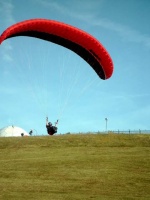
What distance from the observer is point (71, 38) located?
2211 centimetres

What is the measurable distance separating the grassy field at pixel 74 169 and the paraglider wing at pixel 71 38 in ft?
24.7

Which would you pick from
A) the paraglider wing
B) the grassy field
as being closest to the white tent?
the grassy field

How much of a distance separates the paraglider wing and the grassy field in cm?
751

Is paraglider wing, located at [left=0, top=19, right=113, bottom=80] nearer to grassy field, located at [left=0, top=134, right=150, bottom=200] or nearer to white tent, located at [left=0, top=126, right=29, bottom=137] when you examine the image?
grassy field, located at [left=0, top=134, right=150, bottom=200]

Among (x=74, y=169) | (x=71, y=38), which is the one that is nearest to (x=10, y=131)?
(x=74, y=169)

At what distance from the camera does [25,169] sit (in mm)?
23906

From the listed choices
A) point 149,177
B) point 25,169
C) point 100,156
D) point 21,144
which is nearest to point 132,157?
point 100,156

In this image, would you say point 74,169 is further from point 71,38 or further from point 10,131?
point 10,131

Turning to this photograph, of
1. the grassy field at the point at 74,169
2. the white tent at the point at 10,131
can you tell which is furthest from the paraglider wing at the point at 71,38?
the white tent at the point at 10,131

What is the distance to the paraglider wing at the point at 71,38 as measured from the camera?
20.3 m

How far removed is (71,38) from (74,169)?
9766 mm

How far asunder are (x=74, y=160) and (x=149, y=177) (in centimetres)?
805

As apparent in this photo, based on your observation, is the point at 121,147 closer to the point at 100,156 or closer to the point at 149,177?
the point at 100,156

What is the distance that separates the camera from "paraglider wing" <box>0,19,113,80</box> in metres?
20.3
